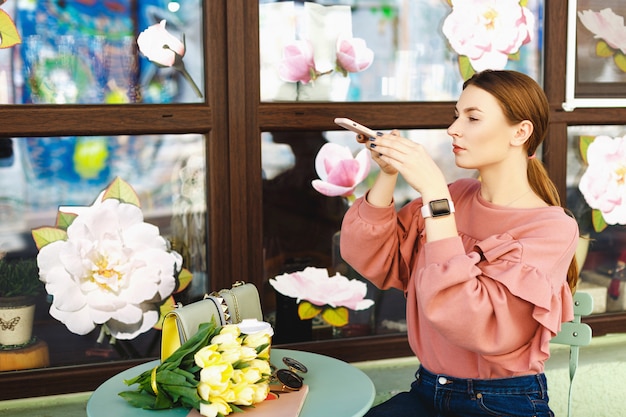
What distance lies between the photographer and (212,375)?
1.64 metres

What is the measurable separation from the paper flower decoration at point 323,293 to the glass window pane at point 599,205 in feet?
2.92

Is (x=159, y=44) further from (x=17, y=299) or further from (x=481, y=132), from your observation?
(x=481, y=132)

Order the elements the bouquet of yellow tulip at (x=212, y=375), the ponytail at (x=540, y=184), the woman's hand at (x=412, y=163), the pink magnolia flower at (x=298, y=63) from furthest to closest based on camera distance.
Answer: the pink magnolia flower at (x=298, y=63) → the ponytail at (x=540, y=184) → the woman's hand at (x=412, y=163) → the bouquet of yellow tulip at (x=212, y=375)

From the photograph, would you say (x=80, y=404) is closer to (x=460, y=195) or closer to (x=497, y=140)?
(x=460, y=195)

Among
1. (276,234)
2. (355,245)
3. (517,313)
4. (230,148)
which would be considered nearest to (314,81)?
(230,148)

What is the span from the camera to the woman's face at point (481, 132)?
1952 mm

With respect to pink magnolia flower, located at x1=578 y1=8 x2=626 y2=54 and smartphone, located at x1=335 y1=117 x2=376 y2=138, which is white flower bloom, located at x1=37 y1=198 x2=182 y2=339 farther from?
pink magnolia flower, located at x1=578 y1=8 x2=626 y2=54

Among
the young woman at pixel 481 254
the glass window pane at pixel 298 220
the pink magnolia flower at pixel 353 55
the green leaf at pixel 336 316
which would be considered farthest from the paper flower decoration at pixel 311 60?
the green leaf at pixel 336 316

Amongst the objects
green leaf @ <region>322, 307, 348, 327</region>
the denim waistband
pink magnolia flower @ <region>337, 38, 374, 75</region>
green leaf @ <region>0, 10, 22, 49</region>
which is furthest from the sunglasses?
green leaf @ <region>0, 10, 22, 49</region>

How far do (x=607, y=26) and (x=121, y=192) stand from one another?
1.86 m

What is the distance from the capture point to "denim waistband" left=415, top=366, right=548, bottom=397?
6.31 feet

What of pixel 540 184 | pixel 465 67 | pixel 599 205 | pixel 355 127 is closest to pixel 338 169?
pixel 465 67

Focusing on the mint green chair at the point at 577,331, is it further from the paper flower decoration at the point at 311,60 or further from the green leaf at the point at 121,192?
the green leaf at the point at 121,192

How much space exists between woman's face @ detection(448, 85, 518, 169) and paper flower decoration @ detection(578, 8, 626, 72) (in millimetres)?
1145
